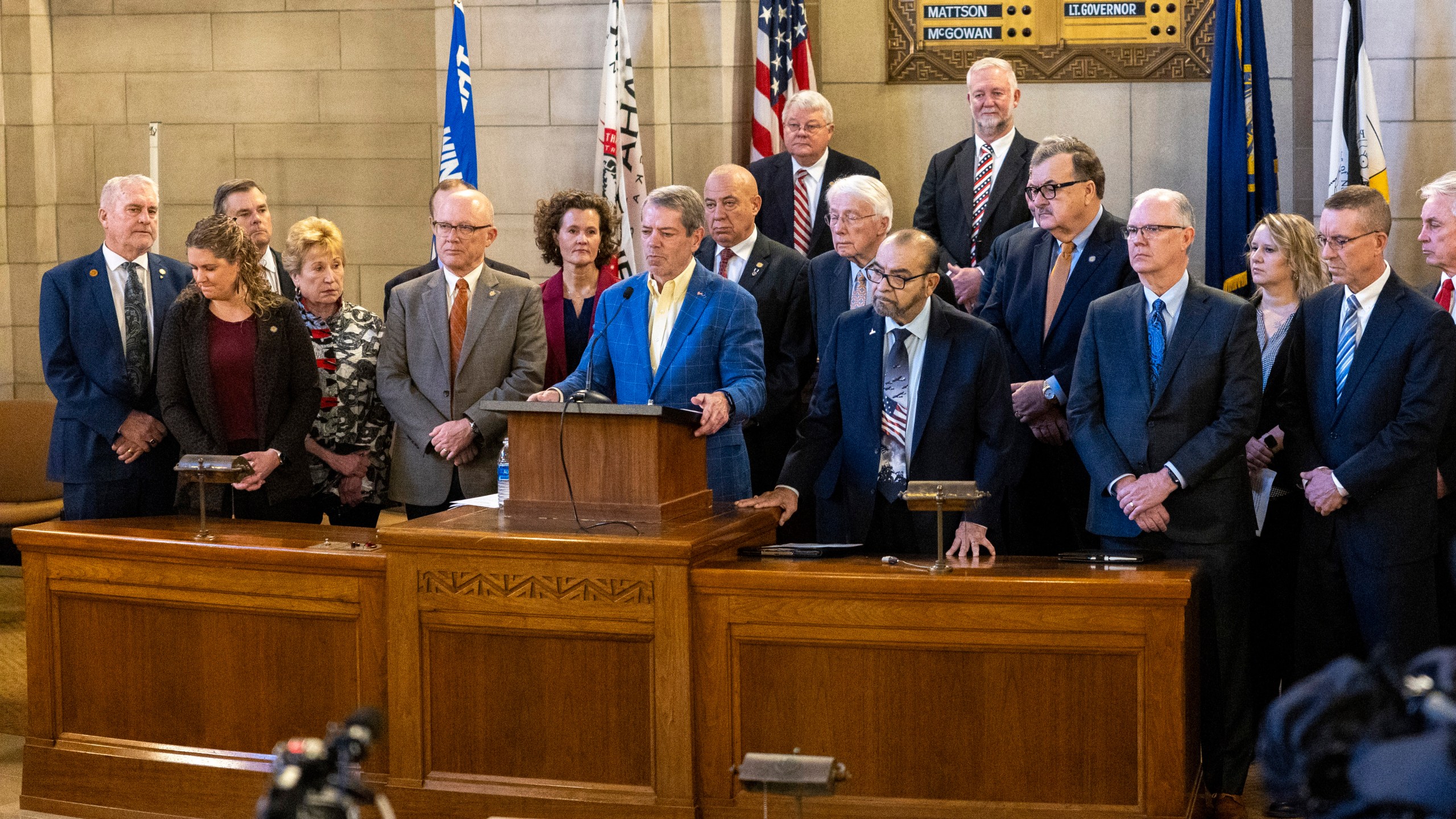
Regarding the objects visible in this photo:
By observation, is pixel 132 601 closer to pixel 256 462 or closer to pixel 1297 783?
pixel 256 462

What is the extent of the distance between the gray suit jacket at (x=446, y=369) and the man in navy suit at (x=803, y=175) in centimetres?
139

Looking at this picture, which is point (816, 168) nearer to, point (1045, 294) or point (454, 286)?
point (1045, 294)

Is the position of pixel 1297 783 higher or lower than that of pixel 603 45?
lower

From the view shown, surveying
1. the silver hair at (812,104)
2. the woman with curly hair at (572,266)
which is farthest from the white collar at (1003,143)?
the woman with curly hair at (572,266)

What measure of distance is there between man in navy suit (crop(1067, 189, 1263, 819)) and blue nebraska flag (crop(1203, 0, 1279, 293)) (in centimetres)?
226

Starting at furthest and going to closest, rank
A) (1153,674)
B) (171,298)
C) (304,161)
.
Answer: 1. (304,161)
2. (171,298)
3. (1153,674)

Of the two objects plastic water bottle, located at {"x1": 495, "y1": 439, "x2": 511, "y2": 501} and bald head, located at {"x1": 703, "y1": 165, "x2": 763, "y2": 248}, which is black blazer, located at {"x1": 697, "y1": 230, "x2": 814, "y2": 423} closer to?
bald head, located at {"x1": 703, "y1": 165, "x2": 763, "y2": 248}

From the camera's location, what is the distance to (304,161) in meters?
7.82

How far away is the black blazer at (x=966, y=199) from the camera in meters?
5.53

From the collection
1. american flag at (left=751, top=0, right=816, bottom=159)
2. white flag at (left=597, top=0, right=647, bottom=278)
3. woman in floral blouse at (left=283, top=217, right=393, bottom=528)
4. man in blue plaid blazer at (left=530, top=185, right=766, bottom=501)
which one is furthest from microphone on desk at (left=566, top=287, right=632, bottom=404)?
american flag at (left=751, top=0, right=816, bottom=159)

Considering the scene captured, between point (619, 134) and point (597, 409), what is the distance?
328 centimetres

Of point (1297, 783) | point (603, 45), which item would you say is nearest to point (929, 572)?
point (1297, 783)

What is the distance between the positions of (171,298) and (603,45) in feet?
8.57

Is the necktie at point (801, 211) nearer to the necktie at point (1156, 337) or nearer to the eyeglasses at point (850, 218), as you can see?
the eyeglasses at point (850, 218)
